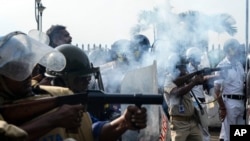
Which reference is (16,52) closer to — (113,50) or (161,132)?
(161,132)

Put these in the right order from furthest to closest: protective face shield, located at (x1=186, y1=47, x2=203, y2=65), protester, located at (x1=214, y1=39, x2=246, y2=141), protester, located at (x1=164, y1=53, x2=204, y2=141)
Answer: protester, located at (x1=214, y1=39, x2=246, y2=141)
protective face shield, located at (x1=186, y1=47, x2=203, y2=65)
protester, located at (x1=164, y1=53, x2=204, y2=141)

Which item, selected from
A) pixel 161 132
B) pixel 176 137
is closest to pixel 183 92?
pixel 176 137

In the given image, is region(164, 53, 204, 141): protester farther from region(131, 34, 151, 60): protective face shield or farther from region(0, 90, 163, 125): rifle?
region(0, 90, 163, 125): rifle

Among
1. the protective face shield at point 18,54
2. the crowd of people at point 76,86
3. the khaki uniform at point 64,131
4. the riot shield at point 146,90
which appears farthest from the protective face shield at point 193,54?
the protective face shield at point 18,54

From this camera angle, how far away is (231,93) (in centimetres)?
821

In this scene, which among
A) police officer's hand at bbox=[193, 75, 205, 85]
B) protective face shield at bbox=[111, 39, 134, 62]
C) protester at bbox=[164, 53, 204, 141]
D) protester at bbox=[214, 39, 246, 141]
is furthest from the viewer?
protester at bbox=[214, 39, 246, 141]

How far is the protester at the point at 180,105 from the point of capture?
6.55 meters

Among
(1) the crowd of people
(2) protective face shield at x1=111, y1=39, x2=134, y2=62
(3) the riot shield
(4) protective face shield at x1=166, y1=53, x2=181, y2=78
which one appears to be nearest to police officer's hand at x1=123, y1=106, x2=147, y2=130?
(1) the crowd of people

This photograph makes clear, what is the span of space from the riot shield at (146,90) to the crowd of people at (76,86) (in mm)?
75

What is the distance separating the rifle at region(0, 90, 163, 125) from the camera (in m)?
2.57

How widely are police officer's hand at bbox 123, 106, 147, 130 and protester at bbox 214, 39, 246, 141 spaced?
5371 mm

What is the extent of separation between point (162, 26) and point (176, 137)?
1497mm

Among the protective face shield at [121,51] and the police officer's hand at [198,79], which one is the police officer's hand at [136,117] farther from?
the police officer's hand at [198,79]

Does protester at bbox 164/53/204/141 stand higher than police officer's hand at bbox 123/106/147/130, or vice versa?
police officer's hand at bbox 123/106/147/130
